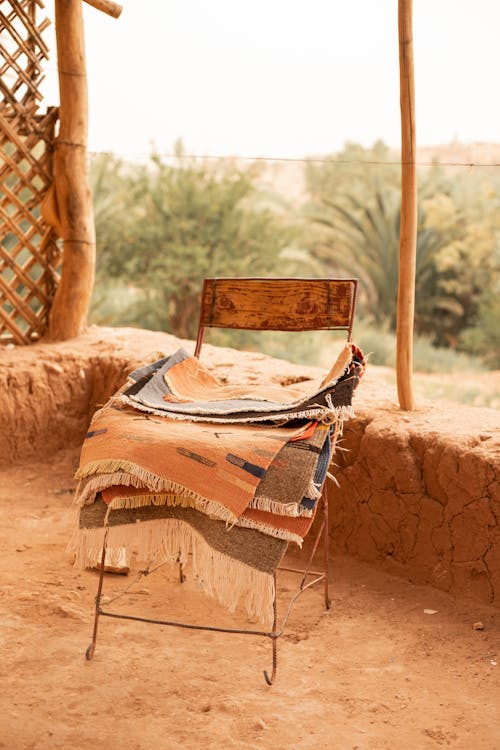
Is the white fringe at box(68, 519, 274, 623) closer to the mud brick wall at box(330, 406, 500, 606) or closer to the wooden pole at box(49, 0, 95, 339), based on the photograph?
the mud brick wall at box(330, 406, 500, 606)

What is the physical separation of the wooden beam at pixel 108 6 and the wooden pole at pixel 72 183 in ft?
0.20

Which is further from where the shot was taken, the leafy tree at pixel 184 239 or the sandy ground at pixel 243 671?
the leafy tree at pixel 184 239

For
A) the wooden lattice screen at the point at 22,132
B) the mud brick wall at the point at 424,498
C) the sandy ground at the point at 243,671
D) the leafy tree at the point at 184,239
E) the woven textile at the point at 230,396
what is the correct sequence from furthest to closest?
the leafy tree at the point at 184,239 → the wooden lattice screen at the point at 22,132 → the mud brick wall at the point at 424,498 → the woven textile at the point at 230,396 → the sandy ground at the point at 243,671

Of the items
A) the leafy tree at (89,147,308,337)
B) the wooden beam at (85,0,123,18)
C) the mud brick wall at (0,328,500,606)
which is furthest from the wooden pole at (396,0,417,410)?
the leafy tree at (89,147,308,337)

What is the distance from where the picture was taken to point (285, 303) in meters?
2.18

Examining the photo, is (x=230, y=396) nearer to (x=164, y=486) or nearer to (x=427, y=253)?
(x=164, y=486)

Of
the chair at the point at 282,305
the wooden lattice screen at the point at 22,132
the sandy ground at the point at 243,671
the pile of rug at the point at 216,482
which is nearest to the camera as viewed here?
the sandy ground at the point at 243,671

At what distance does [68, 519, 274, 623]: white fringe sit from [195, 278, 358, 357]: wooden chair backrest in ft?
2.30

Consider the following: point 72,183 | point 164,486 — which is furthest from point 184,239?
point 164,486

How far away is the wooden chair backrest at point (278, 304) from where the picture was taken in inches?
81.4

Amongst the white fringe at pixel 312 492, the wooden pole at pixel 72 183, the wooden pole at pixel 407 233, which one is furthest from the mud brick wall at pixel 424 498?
the wooden pole at pixel 72 183

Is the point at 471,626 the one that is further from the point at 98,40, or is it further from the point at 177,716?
the point at 98,40

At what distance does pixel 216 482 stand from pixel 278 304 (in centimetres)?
75

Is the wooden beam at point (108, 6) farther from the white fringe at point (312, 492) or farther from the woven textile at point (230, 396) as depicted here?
the white fringe at point (312, 492)
